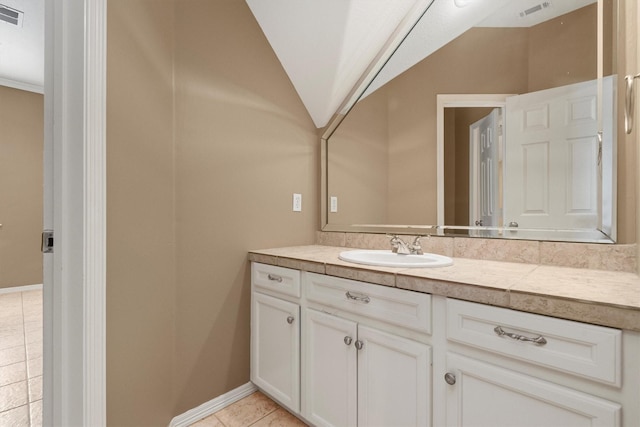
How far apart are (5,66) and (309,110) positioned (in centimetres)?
383

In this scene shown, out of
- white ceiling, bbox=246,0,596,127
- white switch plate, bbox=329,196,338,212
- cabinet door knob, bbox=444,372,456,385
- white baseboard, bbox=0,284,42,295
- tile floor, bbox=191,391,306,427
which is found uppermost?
white ceiling, bbox=246,0,596,127

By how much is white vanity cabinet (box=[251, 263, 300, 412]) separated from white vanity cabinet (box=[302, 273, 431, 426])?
0.23 ft

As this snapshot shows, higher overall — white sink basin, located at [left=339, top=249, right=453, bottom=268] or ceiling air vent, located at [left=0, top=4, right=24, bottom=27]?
ceiling air vent, located at [left=0, top=4, right=24, bottom=27]

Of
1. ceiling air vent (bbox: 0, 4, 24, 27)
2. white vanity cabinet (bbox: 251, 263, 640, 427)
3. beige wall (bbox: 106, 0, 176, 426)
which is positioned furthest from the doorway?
white vanity cabinet (bbox: 251, 263, 640, 427)

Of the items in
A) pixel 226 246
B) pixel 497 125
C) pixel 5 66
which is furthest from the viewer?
pixel 5 66

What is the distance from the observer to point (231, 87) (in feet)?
5.57

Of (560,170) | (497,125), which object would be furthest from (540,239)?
(497,125)

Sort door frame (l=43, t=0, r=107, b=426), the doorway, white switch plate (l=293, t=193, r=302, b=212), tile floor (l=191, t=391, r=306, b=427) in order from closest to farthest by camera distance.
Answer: door frame (l=43, t=0, r=107, b=426), tile floor (l=191, t=391, r=306, b=427), white switch plate (l=293, t=193, r=302, b=212), the doorway

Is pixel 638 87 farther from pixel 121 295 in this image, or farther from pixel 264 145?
pixel 121 295

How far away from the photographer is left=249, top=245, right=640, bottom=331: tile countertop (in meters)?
0.72

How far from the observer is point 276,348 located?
61.6 inches

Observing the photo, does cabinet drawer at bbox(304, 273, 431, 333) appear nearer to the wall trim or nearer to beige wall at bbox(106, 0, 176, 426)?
beige wall at bbox(106, 0, 176, 426)

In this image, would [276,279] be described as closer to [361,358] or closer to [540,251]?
[361,358]

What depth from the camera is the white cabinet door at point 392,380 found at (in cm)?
102
